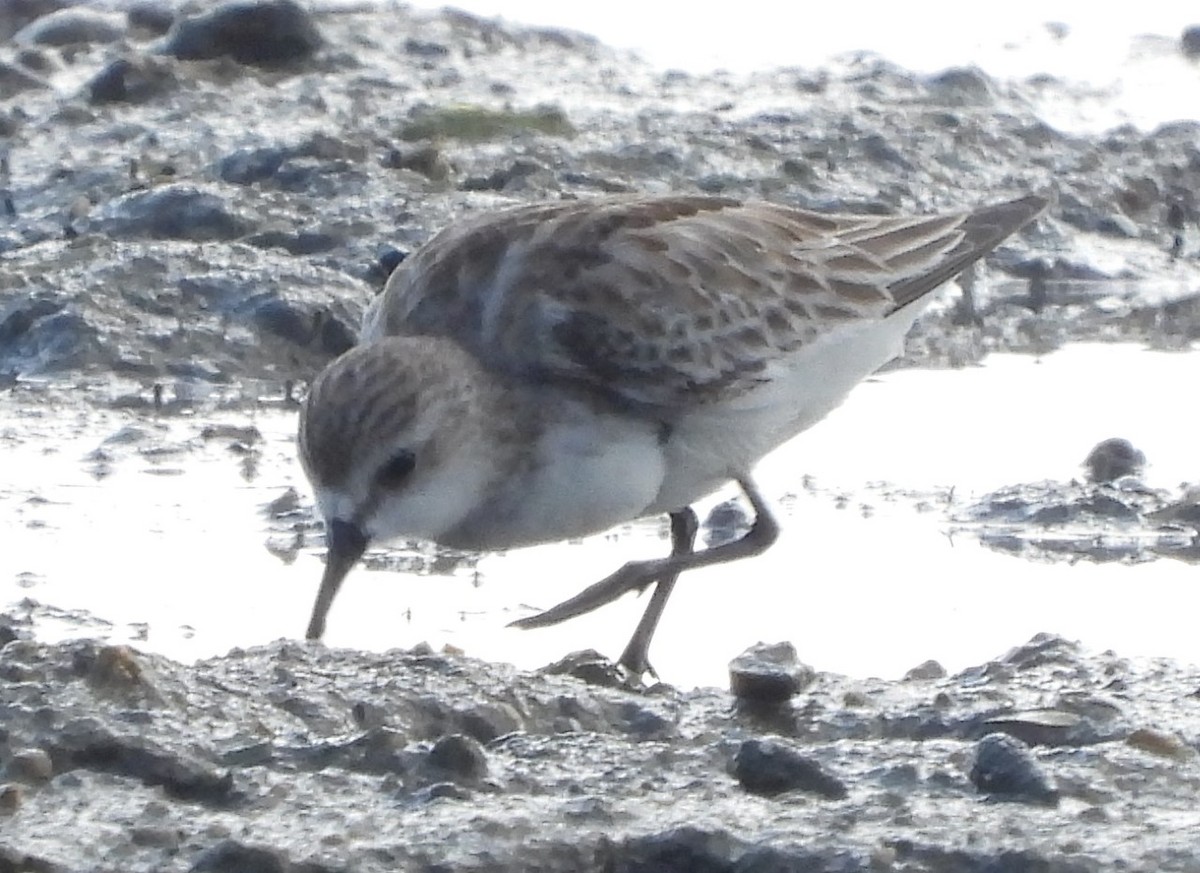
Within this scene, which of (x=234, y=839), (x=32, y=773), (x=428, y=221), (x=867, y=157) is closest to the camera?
(x=234, y=839)

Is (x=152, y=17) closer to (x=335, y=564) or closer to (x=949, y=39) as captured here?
(x=949, y=39)

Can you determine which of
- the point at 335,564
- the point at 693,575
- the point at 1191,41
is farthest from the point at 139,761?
the point at 1191,41

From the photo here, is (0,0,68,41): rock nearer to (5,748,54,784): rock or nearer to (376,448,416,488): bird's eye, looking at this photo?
(376,448,416,488): bird's eye

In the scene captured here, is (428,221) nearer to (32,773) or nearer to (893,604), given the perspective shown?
(893,604)

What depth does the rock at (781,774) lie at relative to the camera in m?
4.44

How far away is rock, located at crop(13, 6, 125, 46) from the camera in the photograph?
13539 mm

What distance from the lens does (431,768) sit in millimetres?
4406

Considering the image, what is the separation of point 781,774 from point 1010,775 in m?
0.38

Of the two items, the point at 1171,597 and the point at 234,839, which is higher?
the point at 1171,597

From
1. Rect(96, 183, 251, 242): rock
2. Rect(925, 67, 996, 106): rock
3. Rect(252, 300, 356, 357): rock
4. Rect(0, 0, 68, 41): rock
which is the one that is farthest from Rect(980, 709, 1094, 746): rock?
Rect(0, 0, 68, 41): rock

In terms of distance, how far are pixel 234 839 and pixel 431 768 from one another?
0.47 metres

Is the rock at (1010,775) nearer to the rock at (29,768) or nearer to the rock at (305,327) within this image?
the rock at (29,768)

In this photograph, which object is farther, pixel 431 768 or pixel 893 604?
pixel 893 604

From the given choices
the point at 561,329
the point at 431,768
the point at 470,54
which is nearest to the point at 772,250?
the point at 561,329
